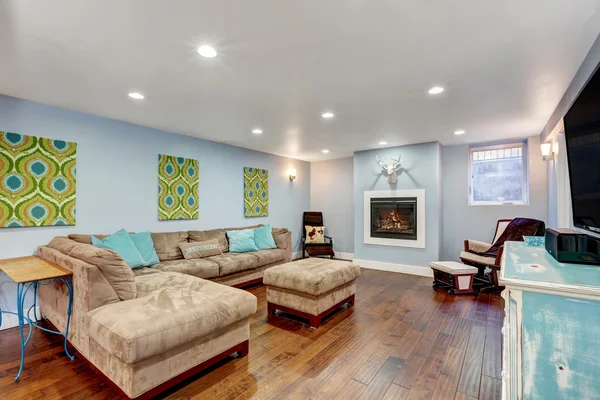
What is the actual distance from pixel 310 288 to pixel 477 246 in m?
3.23

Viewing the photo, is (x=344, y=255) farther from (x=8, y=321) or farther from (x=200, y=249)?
(x=8, y=321)

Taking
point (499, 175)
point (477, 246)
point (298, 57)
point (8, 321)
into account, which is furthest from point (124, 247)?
point (499, 175)

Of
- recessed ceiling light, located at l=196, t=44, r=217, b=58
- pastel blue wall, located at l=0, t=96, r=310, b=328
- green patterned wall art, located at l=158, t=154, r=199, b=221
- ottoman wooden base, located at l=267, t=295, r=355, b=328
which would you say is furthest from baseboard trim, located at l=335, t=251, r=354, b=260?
recessed ceiling light, located at l=196, t=44, r=217, b=58

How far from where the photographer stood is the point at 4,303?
2898mm

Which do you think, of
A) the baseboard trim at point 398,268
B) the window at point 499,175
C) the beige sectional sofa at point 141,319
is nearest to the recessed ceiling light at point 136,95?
the beige sectional sofa at point 141,319

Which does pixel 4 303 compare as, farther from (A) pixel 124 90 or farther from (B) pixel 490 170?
(B) pixel 490 170

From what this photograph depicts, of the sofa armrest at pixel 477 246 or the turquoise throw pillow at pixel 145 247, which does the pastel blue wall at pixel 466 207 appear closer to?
the sofa armrest at pixel 477 246

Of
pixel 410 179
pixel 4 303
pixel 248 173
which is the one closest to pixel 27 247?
pixel 4 303

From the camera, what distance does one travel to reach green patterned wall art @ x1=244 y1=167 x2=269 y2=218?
18.1 feet

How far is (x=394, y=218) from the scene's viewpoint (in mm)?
5414

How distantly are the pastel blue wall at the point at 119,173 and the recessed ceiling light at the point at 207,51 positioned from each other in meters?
2.30

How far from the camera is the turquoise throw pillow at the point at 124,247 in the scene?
127 inches

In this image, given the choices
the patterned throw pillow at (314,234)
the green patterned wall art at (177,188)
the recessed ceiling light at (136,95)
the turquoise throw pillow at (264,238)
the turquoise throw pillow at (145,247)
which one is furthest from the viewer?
the patterned throw pillow at (314,234)

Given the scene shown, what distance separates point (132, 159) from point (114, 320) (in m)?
2.67
